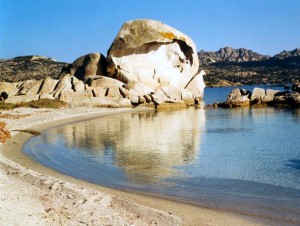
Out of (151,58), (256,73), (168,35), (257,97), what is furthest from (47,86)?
(256,73)

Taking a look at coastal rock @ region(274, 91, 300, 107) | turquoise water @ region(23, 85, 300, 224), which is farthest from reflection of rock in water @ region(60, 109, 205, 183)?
coastal rock @ region(274, 91, 300, 107)

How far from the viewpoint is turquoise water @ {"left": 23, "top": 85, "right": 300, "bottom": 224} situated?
9.49m

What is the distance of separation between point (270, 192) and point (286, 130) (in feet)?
46.5

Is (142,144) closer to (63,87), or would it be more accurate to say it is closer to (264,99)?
(63,87)

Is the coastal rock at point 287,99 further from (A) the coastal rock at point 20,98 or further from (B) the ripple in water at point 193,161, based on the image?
(A) the coastal rock at point 20,98

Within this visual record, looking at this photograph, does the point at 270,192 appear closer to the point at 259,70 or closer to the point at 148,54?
the point at 148,54

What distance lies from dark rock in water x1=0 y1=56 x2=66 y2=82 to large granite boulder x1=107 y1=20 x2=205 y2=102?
4354 centimetres

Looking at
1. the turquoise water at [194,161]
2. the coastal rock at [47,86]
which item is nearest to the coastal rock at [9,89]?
the coastal rock at [47,86]

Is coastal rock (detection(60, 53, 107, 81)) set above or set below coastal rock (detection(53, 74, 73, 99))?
above

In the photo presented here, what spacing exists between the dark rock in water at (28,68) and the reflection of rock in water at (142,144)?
65.6 metres

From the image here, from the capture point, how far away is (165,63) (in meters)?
52.2

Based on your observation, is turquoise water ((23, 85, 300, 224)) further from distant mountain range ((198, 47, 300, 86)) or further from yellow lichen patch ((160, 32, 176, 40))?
distant mountain range ((198, 47, 300, 86))

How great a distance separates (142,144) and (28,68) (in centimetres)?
9221

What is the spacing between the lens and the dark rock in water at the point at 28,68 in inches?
3606
